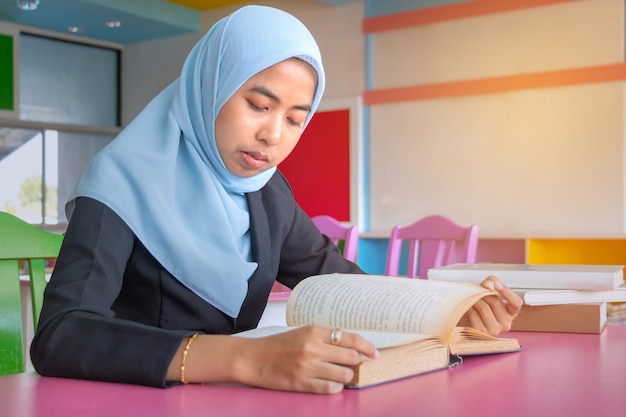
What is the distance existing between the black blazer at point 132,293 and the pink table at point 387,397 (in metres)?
0.03

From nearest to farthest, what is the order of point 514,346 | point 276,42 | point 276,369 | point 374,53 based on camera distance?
point 276,369, point 514,346, point 276,42, point 374,53

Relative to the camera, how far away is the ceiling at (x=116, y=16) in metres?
5.84

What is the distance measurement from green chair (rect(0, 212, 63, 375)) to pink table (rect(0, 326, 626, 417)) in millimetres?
279

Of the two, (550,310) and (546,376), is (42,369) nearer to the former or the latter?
(546,376)

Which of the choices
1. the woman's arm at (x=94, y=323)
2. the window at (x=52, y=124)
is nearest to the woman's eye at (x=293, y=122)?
the woman's arm at (x=94, y=323)

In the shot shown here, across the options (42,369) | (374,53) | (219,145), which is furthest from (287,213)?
(374,53)

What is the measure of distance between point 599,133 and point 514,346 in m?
4.04

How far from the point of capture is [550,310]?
130 cm

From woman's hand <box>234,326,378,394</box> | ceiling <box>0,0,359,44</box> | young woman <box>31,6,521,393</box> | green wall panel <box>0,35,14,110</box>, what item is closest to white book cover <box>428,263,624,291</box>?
young woman <box>31,6,521,393</box>

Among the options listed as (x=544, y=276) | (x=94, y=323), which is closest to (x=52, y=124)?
(x=544, y=276)

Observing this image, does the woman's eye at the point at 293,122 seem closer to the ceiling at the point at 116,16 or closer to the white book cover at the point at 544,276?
the white book cover at the point at 544,276

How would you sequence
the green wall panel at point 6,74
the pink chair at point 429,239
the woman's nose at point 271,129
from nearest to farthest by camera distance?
the woman's nose at point 271,129
the pink chair at point 429,239
the green wall panel at point 6,74

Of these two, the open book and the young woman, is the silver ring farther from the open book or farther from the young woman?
the young woman

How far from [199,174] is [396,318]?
1.40 ft
